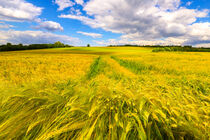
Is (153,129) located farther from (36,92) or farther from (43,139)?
(36,92)

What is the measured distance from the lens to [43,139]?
1146 mm

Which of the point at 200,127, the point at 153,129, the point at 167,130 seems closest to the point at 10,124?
the point at 153,129

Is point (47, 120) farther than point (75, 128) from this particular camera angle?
Yes

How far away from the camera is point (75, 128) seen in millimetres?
1258

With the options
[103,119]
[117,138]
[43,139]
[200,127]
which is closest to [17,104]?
[43,139]

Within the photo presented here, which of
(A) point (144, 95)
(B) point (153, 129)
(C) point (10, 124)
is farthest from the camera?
(A) point (144, 95)

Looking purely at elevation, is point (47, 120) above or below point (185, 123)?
below

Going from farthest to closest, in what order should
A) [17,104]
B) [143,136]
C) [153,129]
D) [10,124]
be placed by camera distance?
[17,104] → [10,124] → [153,129] → [143,136]

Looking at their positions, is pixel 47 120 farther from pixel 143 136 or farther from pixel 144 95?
pixel 144 95

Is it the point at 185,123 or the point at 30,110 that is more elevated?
the point at 185,123

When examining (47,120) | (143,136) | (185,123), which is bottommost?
(47,120)

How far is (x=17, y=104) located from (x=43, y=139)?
103 centimetres

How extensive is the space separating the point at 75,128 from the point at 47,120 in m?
0.55

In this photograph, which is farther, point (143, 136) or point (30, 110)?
point (30, 110)
